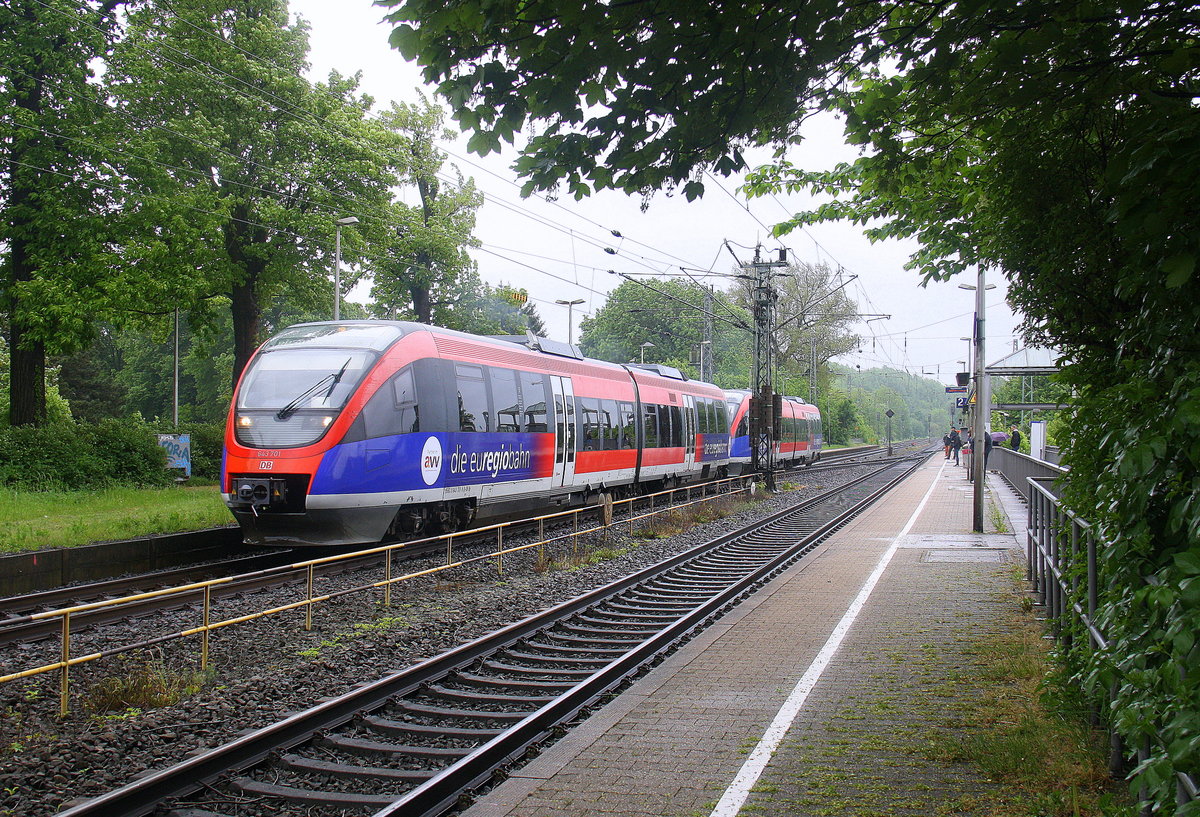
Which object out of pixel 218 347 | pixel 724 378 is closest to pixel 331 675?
pixel 218 347

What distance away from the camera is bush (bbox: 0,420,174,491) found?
59.5 ft

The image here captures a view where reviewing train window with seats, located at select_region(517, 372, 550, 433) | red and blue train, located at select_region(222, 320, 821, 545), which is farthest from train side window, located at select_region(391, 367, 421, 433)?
train window with seats, located at select_region(517, 372, 550, 433)

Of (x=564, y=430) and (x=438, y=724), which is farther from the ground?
(x=564, y=430)

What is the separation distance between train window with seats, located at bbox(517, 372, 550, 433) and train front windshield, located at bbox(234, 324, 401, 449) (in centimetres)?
367

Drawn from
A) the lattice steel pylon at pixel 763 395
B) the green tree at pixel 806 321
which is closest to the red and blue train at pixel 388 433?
the lattice steel pylon at pixel 763 395

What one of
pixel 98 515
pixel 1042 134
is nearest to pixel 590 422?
pixel 98 515

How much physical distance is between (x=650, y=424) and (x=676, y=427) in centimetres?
231

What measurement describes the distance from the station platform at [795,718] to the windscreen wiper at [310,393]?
5.85m

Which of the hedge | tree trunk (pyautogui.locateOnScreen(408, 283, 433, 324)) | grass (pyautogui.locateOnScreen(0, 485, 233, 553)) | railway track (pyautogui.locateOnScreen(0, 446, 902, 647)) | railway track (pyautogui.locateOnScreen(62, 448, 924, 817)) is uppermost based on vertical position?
tree trunk (pyautogui.locateOnScreen(408, 283, 433, 324))

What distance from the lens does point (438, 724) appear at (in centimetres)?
618

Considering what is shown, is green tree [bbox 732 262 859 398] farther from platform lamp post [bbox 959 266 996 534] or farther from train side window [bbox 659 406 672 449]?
platform lamp post [bbox 959 266 996 534]

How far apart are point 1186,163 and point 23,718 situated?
23.2 feet

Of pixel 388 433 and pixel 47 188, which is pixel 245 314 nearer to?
pixel 47 188

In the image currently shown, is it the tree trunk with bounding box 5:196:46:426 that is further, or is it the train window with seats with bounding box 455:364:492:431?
the tree trunk with bounding box 5:196:46:426
